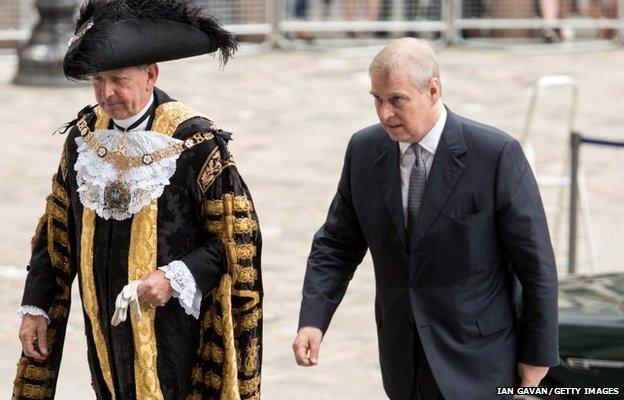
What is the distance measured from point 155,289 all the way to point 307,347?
501 millimetres

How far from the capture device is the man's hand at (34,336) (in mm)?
4762

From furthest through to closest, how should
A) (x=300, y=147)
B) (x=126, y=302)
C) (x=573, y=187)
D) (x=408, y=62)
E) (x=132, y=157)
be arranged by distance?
(x=300, y=147) → (x=573, y=187) → (x=132, y=157) → (x=126, y=302) → (x=408, y=62)

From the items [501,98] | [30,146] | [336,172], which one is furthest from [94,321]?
[501,98]

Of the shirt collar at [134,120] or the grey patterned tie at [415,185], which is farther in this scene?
the shirt collar at [134,120]

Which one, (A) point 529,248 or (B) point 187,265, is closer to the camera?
(A) point 529,248

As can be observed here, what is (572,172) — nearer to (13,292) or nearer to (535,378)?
(13,292)

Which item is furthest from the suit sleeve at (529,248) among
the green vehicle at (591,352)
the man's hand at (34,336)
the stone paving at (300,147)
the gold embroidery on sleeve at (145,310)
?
the stone paving at (300,147)

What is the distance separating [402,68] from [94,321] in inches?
52.8

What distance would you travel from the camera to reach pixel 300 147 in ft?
46.4

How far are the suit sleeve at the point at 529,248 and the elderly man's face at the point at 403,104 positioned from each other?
0.28 meters

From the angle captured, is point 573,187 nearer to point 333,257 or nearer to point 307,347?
point 333,257

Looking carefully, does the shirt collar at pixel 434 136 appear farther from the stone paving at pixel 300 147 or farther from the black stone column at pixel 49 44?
the black stone column at pixel 49 44

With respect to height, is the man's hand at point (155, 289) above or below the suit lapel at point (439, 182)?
below

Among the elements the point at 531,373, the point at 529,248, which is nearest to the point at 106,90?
the point at 529,248
